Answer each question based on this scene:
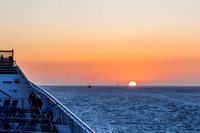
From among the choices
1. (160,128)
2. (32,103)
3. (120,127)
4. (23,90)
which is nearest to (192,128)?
(160,128)

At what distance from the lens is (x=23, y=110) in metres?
19.2

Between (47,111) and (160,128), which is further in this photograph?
(160,128)

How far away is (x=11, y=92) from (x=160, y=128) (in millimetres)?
23064

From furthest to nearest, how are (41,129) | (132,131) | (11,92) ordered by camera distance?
(132,131) → (11,92) → (41,129)

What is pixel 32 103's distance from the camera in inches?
806

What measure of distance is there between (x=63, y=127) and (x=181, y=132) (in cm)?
2521

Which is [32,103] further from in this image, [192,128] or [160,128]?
[192,128]

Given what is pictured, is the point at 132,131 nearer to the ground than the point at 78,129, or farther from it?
nearer to the ground

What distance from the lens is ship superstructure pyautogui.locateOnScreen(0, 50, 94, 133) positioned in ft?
56.3

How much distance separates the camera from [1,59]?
27.2 meters

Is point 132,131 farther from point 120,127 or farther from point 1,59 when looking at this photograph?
point 1,59

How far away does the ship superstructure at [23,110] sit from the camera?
1716 centimetres

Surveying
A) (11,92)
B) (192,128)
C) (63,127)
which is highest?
(11,92)

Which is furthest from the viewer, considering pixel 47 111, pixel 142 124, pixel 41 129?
pixel 142 124
